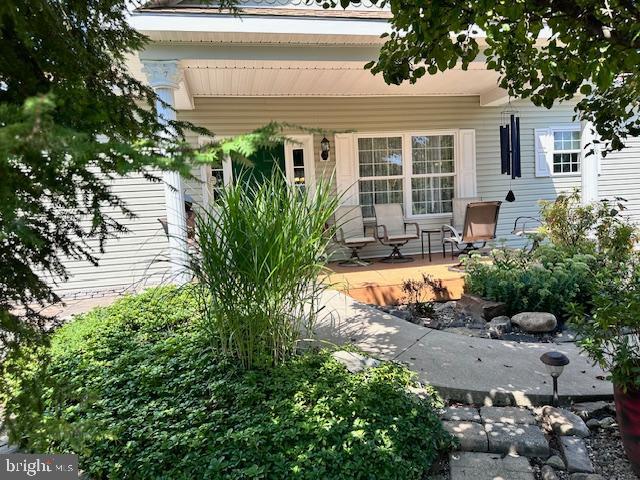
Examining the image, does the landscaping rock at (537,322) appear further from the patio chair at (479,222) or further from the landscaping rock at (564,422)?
the patio chair at (479,222)

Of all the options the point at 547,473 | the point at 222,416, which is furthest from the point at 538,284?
the point at 222,416

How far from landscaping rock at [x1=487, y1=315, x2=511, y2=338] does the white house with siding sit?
3.45 metres

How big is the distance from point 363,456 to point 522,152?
322 inches

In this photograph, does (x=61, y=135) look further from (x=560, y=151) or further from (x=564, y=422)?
(x=560, y=151)

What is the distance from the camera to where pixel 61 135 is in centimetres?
77

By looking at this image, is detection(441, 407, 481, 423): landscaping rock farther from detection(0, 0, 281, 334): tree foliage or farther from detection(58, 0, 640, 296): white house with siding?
detection(58, 0, 640, 296): white house with siding

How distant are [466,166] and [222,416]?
739 centimetres

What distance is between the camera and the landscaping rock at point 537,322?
424 centimetres

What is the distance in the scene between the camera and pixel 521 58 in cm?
264

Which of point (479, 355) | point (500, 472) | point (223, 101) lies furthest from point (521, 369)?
point (223, 101)

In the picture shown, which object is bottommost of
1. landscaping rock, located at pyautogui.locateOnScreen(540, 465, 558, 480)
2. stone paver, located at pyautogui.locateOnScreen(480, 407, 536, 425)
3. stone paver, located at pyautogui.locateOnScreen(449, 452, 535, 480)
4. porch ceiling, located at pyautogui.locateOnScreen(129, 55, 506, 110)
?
landscaping rock, located at pyautogui.locateOnScreen(540, 465, 558, 480)

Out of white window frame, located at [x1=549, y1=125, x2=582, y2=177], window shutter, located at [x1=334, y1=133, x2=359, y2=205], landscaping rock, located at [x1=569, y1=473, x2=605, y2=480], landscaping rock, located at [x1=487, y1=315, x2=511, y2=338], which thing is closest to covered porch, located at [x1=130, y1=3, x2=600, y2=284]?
window shutter, located at [x1=334, y1=133, x2=359, y2=205]

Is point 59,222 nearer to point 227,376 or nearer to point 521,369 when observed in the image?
point 227,376

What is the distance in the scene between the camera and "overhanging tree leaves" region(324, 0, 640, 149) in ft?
6.61
